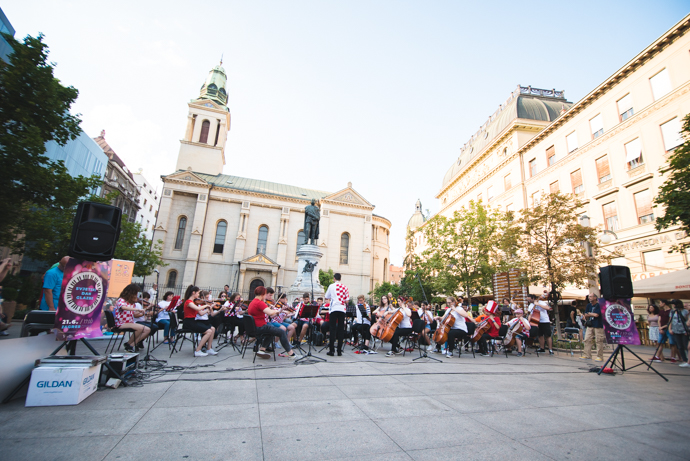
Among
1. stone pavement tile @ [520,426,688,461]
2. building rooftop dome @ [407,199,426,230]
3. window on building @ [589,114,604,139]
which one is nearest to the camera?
stone pavement tile @ [520,426,688,461]

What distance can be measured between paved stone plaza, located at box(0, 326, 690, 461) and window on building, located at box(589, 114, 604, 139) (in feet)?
68.6

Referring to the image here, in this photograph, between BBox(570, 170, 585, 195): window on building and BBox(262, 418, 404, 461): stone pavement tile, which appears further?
BBox(570, 170, 585, 195): window on building

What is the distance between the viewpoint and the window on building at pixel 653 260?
16.3 meters

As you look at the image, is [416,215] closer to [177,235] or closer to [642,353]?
[177,235]

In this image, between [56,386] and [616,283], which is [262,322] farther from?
[616,283]

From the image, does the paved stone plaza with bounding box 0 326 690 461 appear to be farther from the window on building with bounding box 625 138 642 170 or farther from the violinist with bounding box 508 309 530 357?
the window on building with bounding box 625 138 642 170

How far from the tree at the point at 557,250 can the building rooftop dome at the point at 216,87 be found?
4619 cm

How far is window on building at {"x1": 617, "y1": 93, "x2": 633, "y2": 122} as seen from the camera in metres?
19.2

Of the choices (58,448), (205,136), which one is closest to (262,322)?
(58,448)

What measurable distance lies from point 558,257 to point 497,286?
42.6 feet

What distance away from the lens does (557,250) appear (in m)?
16.4

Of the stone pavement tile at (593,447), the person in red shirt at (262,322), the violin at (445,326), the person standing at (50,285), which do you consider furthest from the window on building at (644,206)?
the person standing at (50,285)

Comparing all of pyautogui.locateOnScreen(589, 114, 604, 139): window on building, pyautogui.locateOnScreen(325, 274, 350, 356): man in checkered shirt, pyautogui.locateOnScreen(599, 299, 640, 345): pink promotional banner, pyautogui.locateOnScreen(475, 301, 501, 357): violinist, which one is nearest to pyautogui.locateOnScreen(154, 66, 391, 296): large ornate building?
pyautogui.locateOnScreen(589, 114, 604, 139): window on building

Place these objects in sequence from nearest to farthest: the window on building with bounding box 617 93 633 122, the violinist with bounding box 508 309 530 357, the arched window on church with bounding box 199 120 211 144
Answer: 1. the violinist with bounding box 508 309 530 357
2. the window on building with bounding box 617 93 633 122
3. the arched window on church with bounding box 199 120 211 144
